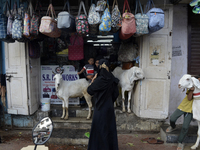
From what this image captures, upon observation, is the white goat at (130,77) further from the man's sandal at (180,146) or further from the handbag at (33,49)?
the handbag at (33,49)

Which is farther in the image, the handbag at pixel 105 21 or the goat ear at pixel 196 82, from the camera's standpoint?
the handbag at pixel 105 21

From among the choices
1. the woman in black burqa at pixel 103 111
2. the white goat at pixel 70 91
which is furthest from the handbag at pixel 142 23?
the white goat at pixel 70 91

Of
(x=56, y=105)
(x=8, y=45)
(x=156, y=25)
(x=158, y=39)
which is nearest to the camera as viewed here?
(x=156, y=25)

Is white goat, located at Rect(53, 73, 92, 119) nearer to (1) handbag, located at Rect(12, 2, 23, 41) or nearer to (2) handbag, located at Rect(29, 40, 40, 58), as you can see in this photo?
(2) handbag, located at Rect(29, 40, 40, 58)

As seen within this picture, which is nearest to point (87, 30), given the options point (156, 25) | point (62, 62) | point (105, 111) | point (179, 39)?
point (156, 25)

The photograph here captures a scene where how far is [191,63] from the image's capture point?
529 cm

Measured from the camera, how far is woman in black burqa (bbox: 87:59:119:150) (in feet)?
10.7

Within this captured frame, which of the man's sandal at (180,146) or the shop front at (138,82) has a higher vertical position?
the shop front at (138,82)

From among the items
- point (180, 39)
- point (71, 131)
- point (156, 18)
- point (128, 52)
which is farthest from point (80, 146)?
point (180, 39)

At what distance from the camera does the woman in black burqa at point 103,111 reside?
3.27 m

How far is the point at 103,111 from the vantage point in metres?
3.36

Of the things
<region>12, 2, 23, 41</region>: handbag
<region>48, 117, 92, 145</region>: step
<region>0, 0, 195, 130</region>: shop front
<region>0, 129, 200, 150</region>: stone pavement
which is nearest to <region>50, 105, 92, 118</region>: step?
<region>48, 117, 92, 145</region>: step

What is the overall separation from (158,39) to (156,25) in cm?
96

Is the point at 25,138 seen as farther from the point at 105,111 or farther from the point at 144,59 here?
the point at 144,59
